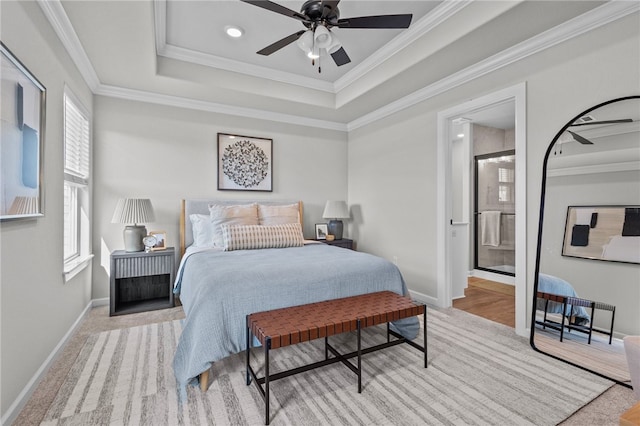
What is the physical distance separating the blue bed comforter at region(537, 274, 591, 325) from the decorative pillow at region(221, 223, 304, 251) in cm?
238

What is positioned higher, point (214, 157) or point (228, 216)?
point (214, 157)

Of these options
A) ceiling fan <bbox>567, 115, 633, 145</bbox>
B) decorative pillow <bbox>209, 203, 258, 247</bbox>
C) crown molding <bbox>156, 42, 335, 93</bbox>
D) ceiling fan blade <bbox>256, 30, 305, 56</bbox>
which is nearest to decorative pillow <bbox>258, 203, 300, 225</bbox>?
decorative pillow <bbox>209, 203, 258, 247</bbox>

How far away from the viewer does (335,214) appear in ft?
15.2

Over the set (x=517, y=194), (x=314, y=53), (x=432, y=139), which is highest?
(x=314, y=53)

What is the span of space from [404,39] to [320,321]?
9.24 feet

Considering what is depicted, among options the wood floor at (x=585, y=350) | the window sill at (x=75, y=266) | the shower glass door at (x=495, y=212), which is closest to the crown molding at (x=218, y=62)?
the window sill at (x=75, y=266)

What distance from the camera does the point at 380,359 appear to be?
2336 mm

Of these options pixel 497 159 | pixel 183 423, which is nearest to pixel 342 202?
pixel 497 159

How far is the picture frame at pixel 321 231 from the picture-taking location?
474cm

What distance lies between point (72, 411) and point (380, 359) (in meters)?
1.96

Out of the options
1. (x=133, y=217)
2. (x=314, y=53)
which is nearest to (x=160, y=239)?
(x=133, y=217)

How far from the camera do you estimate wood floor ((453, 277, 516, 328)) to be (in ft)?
10.9

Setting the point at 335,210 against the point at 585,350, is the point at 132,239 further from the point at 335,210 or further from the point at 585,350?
the point at 585,350

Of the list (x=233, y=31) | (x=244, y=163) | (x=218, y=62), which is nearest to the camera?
(x=233, y=31)
